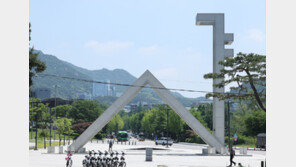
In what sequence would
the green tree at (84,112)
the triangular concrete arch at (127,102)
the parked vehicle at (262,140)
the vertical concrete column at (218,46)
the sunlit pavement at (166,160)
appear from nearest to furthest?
the sunlit pavement at (166,160) < the triangular concrete arch at (127,102) < the vertical concrete column at (218,46) < the parked vehicle at (262,140) < the green tree at (84,112)

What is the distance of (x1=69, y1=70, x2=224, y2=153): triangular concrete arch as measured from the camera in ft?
122

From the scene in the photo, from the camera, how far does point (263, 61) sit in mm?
25094

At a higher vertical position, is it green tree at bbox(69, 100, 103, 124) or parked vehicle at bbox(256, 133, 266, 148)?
green tree at bbox(69, 100, 103, 124)

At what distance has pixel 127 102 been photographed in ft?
125

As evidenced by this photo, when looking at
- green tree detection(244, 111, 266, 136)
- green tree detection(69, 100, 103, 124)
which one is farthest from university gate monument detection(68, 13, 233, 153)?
green tree detection(69, 100, 103, 124)

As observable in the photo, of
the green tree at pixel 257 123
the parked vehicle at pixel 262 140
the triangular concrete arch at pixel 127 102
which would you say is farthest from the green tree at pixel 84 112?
the triangular concrete arch at pixel 127 102

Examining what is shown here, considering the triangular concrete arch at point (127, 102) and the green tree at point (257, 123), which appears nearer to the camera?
the triangular concrete arch at point (127, 102)

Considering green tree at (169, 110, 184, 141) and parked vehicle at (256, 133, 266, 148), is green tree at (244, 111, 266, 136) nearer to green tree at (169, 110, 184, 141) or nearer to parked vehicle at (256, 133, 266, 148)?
parked vehicle at (256, 133, 266, 148)

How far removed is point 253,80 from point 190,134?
57754 millimetres

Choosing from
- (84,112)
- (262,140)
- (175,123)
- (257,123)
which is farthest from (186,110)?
(84,112)

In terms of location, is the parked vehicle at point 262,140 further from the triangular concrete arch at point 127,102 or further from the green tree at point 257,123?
the triangular concrete arch at point 127,102

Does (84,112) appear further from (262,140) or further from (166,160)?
(166,160)

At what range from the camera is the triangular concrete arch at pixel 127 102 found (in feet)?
122

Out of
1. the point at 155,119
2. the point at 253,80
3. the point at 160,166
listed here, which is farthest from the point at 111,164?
the point at 155,119
